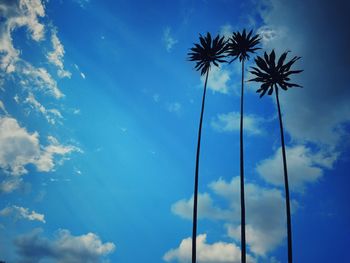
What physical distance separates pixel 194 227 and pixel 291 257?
365 inches

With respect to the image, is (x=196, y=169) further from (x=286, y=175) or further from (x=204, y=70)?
(x=204, y=70)

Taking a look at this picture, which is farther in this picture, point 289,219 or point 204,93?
point 204,93

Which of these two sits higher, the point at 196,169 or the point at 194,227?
the point at 196,169

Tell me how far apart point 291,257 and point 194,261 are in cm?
897

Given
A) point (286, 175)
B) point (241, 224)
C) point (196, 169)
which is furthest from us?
point (196, 169)

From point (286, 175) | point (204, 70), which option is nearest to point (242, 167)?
point (286, 175)

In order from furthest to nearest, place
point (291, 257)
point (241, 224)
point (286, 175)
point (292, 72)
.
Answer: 1. point (292, 72)
2. point (286, 175)
3. point (241, 224)
4. point (291, 257)

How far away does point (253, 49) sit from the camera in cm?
3791

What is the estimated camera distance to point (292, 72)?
3388 cm

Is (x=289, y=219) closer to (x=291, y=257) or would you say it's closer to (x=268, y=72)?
(x=291, y=257)

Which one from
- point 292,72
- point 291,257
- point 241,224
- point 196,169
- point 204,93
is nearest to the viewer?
point 291,257

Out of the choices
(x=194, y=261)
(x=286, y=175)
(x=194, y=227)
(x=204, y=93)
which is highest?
(x=204, y=93)

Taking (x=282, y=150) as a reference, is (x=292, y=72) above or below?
above

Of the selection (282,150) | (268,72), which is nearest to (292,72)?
(268,72)
